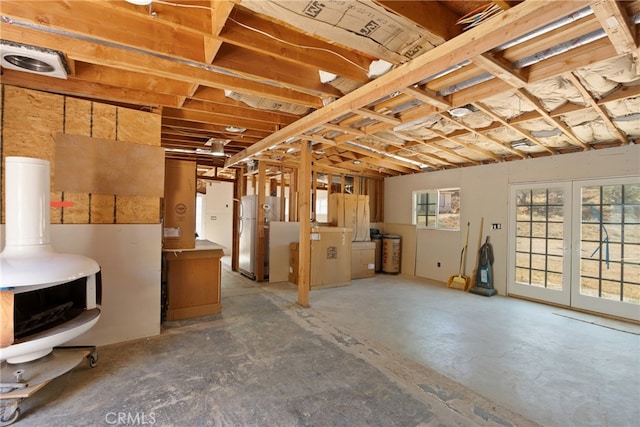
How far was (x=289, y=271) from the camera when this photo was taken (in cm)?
595

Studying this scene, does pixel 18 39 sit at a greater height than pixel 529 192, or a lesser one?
greater

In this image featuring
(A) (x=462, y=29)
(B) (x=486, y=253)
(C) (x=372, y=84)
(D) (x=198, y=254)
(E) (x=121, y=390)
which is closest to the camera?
(A) (x=462, y=29)

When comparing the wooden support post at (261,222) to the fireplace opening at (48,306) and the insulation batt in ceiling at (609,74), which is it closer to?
the fireplace opening at (48,306)

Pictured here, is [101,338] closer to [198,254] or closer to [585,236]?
[198,254]

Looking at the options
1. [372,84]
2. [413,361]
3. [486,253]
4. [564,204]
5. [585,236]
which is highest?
[372,84]

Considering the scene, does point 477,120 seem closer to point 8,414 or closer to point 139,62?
point 139,62

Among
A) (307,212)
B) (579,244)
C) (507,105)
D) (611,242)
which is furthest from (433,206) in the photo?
(507,105)

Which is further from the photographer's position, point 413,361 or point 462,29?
point 413,361

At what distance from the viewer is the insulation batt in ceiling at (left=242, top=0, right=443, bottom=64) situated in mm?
1709

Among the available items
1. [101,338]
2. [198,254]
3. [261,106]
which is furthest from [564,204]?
[101,338]

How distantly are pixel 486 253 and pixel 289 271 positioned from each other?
3797mm

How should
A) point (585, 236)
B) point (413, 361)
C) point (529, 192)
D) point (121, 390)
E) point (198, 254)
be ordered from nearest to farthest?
point (121, 390) < point (413, 361) < point (198, 254) < point (585, 236) < point (529, 192)

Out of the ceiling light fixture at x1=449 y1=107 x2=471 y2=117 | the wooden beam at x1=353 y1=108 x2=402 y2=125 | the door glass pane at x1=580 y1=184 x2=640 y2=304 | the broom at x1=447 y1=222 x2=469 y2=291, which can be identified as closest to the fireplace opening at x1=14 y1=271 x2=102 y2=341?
the wooden beam at x1=353 y1=108 x2=402 y2=125

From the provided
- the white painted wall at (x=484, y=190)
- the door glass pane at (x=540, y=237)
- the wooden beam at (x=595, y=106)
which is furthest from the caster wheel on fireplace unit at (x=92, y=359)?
the door glass pane at (x=540, y=237)
